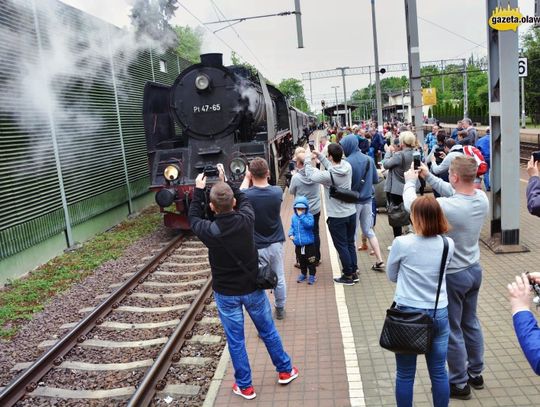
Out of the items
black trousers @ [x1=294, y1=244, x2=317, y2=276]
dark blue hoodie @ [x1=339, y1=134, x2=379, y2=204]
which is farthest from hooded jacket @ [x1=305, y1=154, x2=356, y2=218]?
black trousers @ [x1=294, y1=244, x2=317, y2=276]

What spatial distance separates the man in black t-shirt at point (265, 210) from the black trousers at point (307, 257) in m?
1.17

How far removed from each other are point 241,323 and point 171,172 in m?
6.04

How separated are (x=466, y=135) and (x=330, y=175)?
20.1 feet

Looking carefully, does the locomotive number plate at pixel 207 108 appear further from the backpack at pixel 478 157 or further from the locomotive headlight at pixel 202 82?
the backpack at pixel 478 157

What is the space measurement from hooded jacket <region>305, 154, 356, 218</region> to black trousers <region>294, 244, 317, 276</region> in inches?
23.9

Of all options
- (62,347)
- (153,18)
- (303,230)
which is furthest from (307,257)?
(153,18)

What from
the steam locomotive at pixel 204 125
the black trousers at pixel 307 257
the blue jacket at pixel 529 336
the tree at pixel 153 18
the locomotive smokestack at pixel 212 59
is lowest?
the black trousers at pixel 307 257

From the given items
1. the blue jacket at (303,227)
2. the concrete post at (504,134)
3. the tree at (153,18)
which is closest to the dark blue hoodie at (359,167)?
the blue jacket at (303,227)

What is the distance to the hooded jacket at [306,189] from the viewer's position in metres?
6.42

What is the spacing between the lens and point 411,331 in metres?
3.01

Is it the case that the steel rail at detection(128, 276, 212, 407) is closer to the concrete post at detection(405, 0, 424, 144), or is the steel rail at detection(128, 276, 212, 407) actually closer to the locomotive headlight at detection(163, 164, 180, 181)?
the locomotive headlight at detection(163, 164, 180, 181)

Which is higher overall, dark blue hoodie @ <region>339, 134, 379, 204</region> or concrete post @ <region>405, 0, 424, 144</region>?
concrete post @ <region>405, 0, 424, 144</region>

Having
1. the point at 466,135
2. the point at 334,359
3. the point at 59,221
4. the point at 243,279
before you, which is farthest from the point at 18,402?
the point at 466,135

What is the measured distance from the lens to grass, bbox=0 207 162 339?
6281mm
